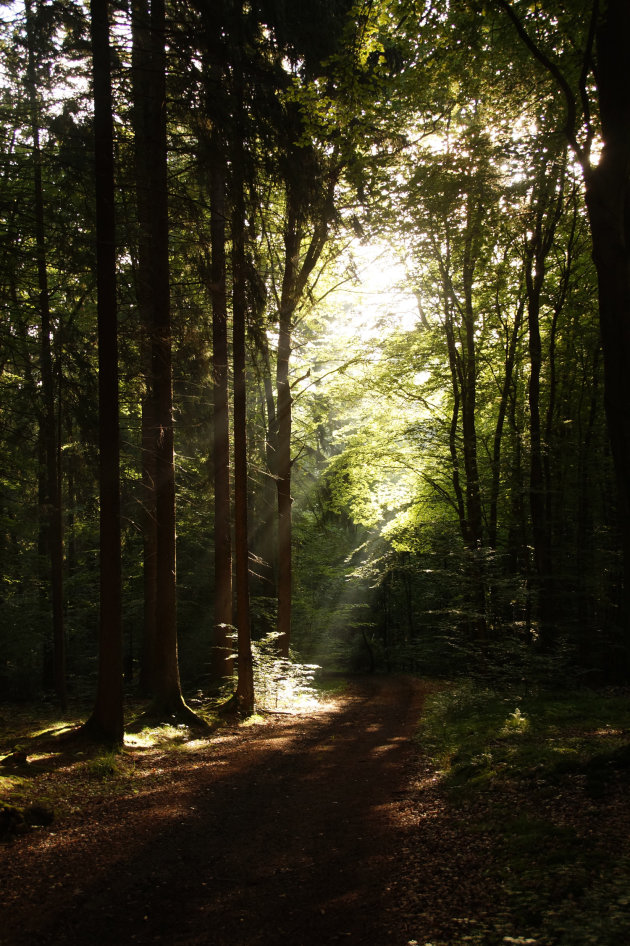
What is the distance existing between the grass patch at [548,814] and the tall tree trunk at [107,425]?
4.71 meters

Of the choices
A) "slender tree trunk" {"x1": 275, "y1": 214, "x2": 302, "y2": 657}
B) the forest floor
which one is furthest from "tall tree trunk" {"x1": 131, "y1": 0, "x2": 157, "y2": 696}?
the forest floor

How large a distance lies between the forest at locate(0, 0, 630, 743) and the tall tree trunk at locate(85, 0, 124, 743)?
0.04m

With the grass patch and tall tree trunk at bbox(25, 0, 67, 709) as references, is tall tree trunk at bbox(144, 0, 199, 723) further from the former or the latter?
the grass patch

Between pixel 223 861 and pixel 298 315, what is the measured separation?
13.7m

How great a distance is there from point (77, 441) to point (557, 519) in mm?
12343

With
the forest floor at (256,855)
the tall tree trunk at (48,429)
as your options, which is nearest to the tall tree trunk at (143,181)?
the tall tree trunk at (48,429)

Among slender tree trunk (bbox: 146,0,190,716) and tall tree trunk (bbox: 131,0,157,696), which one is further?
slender tree trunk (bbox: 146,0,190,716)

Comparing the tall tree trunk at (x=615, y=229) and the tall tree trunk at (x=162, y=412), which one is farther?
the tall tree trunk at (x=162, y=412)

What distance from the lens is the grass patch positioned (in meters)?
3.20

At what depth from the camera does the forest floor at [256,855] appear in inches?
140

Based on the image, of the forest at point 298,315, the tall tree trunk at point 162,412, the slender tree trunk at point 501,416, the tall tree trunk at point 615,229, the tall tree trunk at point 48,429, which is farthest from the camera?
the slender tree trunk at point 501,416

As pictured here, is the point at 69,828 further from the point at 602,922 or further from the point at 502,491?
the point at 502,491

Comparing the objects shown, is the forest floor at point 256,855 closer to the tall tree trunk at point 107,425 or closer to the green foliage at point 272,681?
the tall tree trunk at point 107,425

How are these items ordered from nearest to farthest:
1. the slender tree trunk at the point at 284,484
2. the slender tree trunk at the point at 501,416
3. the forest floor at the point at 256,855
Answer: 1. the forest floor at the point at 256,855
2. the slender tree trunk at the point at 501,416
3. the slender tree trunk at the point at 284,484
